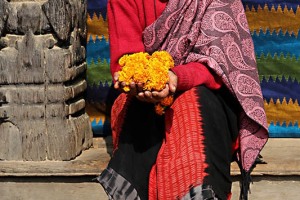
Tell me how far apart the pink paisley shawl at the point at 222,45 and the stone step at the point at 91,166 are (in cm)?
21

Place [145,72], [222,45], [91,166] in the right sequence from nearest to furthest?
1. [145,72]
2. [222,45]
3. [91,166]

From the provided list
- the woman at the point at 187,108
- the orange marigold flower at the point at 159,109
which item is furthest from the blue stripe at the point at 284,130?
the orange marigold flower at the point at 159,109

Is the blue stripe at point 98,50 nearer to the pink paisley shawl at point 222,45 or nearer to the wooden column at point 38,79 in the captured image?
the wooden column at point 38,79

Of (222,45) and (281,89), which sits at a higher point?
(222,45)

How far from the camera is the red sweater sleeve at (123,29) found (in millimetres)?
2656

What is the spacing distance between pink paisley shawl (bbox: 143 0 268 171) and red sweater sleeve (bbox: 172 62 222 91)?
0.04 metres

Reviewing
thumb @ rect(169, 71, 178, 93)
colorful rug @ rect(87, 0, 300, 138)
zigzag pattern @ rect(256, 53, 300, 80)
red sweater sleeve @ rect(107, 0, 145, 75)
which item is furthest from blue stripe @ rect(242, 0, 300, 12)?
thumb @ rect(169, 71, 178, 93)

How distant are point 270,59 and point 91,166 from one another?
111 cm

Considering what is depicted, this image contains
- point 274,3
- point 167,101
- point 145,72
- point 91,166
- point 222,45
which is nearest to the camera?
point 145,72

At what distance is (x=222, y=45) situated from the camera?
2611 mm

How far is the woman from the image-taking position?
2.34 meters

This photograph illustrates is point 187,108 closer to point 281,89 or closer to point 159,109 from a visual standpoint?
point 159,109

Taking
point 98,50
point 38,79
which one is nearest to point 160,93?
point 38,79

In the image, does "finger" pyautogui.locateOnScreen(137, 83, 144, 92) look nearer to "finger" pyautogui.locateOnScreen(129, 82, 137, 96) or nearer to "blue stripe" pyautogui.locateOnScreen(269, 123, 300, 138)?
"finger" pyautogui.locateOnScreen(129, 82, 137, 96)
